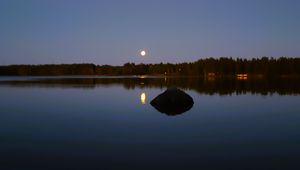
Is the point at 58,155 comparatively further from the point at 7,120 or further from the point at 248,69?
the point at 248,69

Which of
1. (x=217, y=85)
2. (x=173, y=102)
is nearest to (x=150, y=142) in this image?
(x=173, y=102)

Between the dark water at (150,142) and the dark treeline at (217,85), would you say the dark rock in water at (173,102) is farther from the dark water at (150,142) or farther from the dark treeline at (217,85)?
the dark treeline at (217,85)

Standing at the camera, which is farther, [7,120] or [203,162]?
[7,120]

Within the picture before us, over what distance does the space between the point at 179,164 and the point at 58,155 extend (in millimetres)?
5157

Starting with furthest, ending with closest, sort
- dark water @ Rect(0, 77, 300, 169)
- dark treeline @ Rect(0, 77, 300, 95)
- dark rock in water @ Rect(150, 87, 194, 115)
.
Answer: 1. dark treeline @ Rect(0, 77, 300, 95)
2. dark rock in water @ Rect(150, 87, 194, 115)
3. dark water @ Rect(0, 77, 300, 169)

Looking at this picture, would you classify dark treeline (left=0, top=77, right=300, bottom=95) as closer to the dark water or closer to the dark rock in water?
the dark rock in water

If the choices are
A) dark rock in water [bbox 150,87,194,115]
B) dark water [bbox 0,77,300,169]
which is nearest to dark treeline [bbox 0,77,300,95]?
dark rock in water [bbox 150,87,194,115]

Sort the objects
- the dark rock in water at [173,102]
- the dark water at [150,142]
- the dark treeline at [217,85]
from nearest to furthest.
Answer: the dark water at [150,142] < the dark rock in water at [173,102] < the dark treeline at [217,85]

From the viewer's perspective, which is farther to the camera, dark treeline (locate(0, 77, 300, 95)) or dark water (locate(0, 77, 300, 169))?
dark treeline (locate(0, 77, 300, 95))

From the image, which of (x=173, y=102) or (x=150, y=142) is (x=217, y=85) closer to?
(x=173, y=102)

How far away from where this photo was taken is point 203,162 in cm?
1244

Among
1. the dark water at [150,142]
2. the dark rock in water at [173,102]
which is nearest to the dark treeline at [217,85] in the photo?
the dark rock in water at [173,102]

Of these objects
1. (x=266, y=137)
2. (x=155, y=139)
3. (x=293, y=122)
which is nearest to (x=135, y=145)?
(x=155, y=139)

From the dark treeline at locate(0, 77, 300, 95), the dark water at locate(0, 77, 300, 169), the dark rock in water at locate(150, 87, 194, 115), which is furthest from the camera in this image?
the dark treeline at locate(0, 77, 300, 95)
